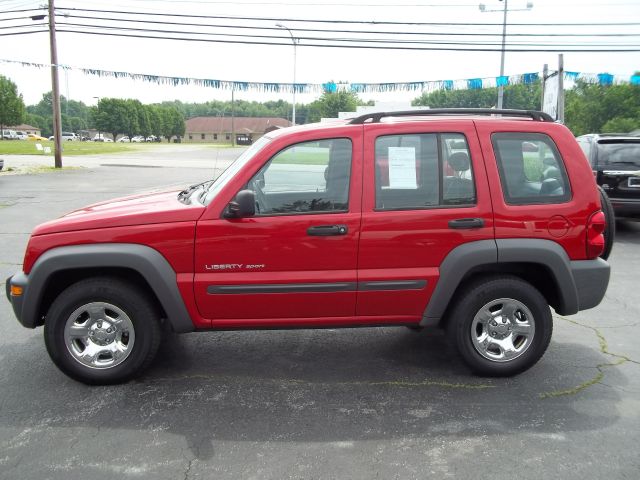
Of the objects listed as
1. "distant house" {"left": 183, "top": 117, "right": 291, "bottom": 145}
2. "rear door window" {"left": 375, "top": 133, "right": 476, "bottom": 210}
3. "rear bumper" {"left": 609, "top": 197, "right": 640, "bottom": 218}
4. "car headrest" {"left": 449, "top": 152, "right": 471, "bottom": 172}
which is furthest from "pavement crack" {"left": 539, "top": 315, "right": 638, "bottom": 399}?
"distant house" {"left": 183, "top": 117, "right": 291, "bottom": 145}

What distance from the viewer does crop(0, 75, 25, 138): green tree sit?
7675 cm

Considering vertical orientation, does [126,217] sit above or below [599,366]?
above

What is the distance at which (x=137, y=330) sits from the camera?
3824 millimetres

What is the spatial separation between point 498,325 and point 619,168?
6.54 m

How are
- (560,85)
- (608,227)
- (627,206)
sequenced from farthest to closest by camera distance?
(560,85), (627,206), (608,227)

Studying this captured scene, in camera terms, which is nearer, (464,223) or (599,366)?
(464,223)

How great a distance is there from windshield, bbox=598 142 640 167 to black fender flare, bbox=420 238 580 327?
6398 millimetres

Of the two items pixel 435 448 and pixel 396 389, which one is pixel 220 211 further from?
pixel 435 448

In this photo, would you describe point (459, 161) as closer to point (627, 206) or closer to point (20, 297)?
point (20, 297)

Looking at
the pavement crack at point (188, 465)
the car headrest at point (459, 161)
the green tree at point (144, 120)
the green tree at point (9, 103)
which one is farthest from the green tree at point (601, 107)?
the green tree at point (144, 120)

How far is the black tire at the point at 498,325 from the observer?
3.94 meters

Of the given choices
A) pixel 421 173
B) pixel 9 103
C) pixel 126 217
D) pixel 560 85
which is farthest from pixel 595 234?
pixel 9 103

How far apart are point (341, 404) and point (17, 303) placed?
229 cm

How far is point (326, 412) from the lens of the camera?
3541 millimetres
